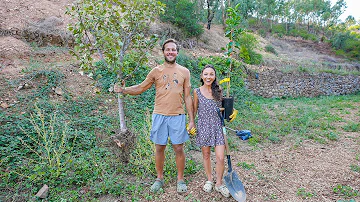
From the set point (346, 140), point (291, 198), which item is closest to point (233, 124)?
point (346, 140)

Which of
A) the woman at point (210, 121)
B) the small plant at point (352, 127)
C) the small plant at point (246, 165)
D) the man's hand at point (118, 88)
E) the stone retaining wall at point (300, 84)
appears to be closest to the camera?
the man's hand at point (118, 88)

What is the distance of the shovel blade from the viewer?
249 cm

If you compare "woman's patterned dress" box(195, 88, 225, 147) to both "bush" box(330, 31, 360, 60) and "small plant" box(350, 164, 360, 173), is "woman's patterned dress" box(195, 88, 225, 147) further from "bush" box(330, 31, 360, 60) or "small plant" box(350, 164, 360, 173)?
"bush" box(330, 31, 360, 60)

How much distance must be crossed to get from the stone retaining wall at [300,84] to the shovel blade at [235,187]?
7.91 m

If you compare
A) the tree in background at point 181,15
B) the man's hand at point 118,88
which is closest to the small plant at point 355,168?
the man's hand at point 118,88

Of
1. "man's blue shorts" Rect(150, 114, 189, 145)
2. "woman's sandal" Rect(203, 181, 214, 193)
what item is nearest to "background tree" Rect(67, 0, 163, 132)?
"man's blue shorts" Rect(150, 114, 189, 145)

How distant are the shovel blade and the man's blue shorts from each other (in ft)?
2.59

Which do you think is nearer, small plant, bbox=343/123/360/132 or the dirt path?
the dirt path

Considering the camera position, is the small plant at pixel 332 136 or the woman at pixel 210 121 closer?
the woman at pixel 210 121

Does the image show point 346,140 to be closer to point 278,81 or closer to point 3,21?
point 278,81

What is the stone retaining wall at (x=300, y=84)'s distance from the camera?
10.3m

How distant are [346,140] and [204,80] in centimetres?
460

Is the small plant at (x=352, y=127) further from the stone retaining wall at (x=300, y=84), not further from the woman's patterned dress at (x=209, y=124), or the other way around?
the woman's patterned dress at (x=209, y=124)

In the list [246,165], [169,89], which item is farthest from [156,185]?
[246,165]
